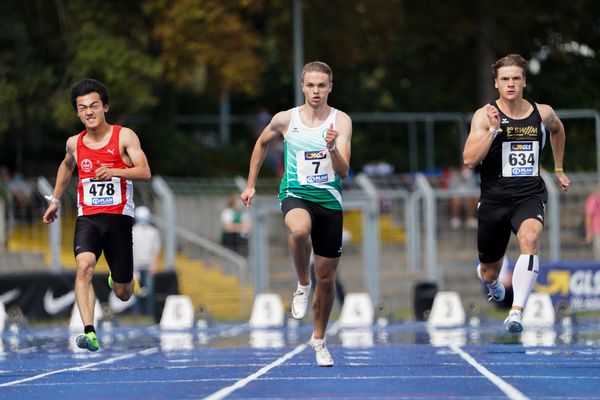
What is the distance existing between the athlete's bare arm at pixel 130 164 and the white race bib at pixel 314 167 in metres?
1.46

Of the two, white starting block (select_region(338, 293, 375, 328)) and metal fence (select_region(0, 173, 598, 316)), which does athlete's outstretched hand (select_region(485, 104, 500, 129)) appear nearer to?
white starting block (select_region(338, 293, 375, 328))

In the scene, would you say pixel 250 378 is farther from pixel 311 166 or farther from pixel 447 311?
pixel 447 311

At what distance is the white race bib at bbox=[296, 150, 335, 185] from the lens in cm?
1388

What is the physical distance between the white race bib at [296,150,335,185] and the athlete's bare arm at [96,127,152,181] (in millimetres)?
1456

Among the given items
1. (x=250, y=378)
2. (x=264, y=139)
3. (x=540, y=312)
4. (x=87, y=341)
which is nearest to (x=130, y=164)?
(x=264, y=139)

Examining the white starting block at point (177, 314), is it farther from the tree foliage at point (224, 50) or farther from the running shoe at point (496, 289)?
the tree foliage at point (224, 50)

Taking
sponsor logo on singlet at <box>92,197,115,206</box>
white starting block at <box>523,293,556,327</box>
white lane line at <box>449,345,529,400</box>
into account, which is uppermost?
sponsor logo on singlet at <box>92,197,115,206</box>

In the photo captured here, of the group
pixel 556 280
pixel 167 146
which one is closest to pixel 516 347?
pixel 556 280

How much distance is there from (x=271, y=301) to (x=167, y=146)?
51.6 ft

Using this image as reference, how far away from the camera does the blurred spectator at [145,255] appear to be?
26625 millimetres

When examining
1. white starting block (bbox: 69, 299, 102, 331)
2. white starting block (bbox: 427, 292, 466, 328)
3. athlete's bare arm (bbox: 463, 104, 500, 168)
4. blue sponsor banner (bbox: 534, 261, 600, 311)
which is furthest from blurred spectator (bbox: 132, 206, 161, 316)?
athlete's bare arm (bbox: 463, 104, 500, 168)

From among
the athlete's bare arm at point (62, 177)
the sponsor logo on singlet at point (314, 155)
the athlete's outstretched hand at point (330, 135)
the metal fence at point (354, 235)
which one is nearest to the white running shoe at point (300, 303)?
the sponsor logo on singlet at point (314, 155)

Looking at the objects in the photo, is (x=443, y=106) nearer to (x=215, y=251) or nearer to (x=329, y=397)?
(x=215, y=251)

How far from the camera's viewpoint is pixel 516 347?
55.0 feet
